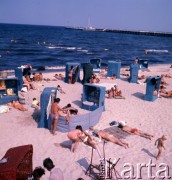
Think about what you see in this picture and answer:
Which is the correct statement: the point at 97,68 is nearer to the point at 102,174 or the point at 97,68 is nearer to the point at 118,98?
the point at 118,98

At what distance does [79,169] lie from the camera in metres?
7.45

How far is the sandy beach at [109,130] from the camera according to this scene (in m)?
7.84

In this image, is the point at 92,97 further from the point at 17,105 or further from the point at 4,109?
the point at 4,109

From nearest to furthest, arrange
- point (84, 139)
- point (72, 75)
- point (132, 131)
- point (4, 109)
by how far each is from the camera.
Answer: point (84, 139)
point (132, 131)
point (4, 109)
point (72, 75)

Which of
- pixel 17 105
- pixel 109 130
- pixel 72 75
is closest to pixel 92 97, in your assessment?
pixel 109 130

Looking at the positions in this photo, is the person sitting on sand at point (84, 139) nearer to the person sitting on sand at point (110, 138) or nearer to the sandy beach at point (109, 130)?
the sandy beach at point (109, 130)

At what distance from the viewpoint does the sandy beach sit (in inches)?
309

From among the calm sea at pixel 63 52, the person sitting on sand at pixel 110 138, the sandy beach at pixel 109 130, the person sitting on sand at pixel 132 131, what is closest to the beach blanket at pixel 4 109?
the sandy beach at pixel 109 130

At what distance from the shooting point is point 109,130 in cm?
1004

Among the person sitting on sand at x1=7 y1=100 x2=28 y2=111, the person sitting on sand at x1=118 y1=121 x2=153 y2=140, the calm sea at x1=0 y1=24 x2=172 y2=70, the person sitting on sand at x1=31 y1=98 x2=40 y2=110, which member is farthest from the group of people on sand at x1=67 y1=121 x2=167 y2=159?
the calm sea at x1=0 y1=24 x2=172 y2=70

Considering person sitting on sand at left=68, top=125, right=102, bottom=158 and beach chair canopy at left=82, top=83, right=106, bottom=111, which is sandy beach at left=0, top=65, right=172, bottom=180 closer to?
person sitting on sand at left=68, top=125, right=102, bottom=158

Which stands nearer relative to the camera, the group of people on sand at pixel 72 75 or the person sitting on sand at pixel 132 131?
the person sitting on sand at pixel 132 131

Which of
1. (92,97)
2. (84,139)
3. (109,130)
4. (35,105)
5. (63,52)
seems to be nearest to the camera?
(84,139)

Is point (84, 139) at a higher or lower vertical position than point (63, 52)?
lower
